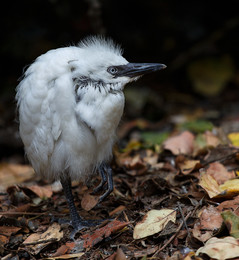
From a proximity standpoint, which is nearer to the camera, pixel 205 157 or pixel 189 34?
pixel 205 157

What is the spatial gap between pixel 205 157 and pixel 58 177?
141 cm

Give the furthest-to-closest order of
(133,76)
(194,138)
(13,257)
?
1. (194,138)
2. (133,76)
3. (13,257)

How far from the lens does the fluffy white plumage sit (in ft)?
8.32

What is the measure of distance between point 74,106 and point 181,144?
1.68m

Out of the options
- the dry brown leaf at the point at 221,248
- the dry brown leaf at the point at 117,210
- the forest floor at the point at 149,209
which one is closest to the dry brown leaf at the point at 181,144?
the forest floor at the point at 149,209

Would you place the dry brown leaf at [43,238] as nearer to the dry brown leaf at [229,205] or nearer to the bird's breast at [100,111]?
the bird's breast at [100,111]

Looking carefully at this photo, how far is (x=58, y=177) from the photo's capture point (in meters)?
2.85

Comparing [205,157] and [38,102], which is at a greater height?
[38,102]

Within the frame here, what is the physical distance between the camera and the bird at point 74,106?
2.54m

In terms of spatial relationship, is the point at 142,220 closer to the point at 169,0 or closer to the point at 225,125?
the point at 225,125

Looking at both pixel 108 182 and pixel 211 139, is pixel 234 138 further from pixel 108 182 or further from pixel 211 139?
pixel 108 182

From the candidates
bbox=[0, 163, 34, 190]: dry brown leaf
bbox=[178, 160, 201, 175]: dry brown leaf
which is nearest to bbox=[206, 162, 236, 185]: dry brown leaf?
bbox=[178, 160, 201, 175]: dry brown leaf

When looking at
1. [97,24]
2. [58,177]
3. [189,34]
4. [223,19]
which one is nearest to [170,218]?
[58,177]

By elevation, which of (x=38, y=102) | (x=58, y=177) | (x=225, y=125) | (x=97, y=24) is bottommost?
(x=225, y=125)
